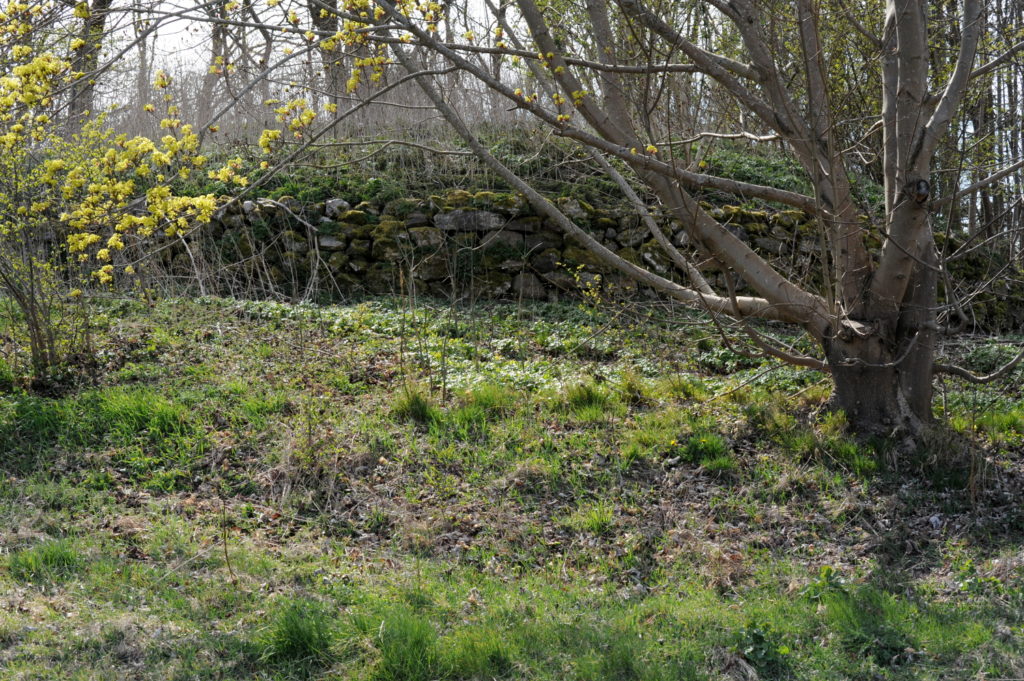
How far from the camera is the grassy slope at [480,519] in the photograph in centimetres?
389

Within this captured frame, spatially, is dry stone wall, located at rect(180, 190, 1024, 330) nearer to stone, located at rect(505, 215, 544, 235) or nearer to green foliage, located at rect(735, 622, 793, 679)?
stone, located at rect(505, 215, 544, 235)

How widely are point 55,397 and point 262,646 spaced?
4.06m

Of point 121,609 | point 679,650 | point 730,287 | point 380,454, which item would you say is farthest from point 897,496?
point 121,609

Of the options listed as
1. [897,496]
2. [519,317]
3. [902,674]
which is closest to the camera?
[902,674]

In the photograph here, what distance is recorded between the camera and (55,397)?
22.4 feet

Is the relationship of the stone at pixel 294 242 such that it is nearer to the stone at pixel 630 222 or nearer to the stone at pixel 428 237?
the stone at pixel 428 237

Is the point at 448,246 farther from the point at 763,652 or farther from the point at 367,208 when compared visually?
the point at 763,652

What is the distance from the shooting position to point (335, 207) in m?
10.4

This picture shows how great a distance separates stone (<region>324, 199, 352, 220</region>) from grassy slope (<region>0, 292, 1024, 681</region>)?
2.62 m

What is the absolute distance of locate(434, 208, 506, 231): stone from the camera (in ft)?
32.8

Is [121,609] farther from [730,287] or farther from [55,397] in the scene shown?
[730,287]

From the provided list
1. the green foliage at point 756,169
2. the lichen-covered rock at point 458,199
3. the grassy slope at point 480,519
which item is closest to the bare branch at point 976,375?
the grassy slope at point 480,519

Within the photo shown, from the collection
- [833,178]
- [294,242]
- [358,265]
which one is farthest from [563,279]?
[833,178]

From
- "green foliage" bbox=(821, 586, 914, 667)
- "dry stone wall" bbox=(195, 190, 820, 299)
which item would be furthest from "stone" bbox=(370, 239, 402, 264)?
"green foliage" bbox=(821, 586, 914, 667)
